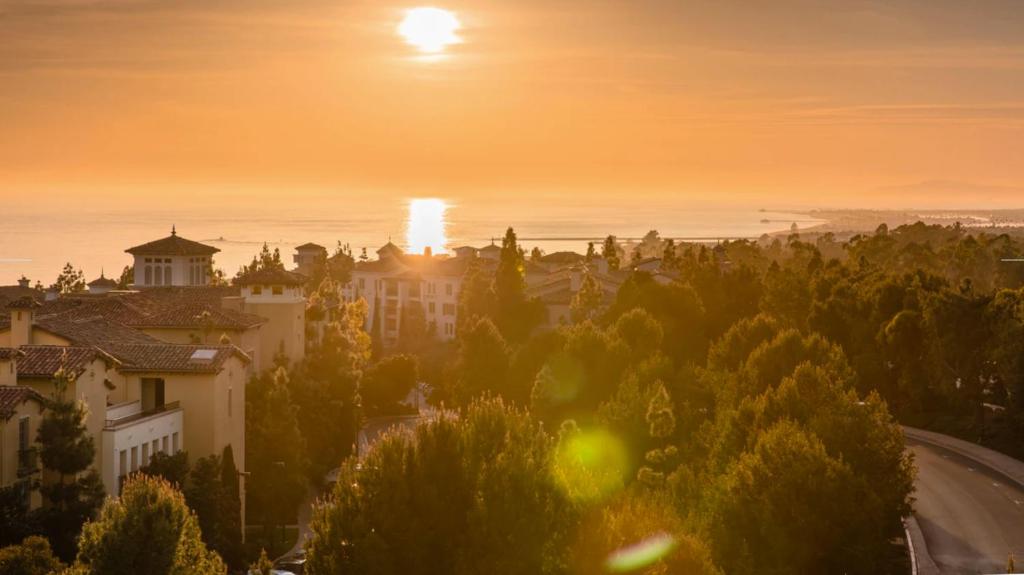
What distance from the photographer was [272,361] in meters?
47.8

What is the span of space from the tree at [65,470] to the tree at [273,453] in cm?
850

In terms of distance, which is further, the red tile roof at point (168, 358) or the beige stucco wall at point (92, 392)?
the red tile roof at point (168, 358)

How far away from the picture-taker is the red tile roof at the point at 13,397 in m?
28.7

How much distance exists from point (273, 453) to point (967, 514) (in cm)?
1862

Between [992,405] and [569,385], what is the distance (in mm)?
17017

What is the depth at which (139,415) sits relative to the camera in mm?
35031

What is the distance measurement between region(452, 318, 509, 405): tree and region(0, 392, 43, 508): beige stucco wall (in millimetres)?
24467

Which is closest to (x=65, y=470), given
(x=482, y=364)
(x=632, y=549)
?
(x=632, y=549)

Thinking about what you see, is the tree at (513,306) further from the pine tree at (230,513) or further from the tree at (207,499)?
the tree at (207,499)

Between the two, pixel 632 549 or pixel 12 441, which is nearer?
pixel 632 549

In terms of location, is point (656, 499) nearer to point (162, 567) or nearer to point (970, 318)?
point (162, 567)

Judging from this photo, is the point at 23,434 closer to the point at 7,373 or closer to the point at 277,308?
the point at 7,373

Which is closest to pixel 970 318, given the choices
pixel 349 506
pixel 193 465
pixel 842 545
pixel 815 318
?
pixel 815 318

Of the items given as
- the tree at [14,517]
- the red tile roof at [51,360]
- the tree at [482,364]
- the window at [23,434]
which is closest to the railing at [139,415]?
the red tile roof at [51,360]
